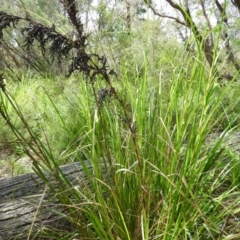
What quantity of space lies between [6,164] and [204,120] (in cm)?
273

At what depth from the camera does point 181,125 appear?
1.24m

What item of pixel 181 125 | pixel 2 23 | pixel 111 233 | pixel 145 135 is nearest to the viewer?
pixel 2 23

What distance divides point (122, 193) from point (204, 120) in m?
0.38

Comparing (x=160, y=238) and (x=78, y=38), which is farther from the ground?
(x=78, y=38)

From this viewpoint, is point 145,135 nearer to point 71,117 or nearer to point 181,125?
point 181,125

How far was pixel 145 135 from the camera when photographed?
53.4 inches

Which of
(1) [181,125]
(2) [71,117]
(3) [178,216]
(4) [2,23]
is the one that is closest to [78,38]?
(4) [2,23]

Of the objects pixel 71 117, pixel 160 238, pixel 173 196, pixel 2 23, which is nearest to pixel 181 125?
pixel 173 196

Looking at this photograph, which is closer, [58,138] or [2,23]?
[2,23]

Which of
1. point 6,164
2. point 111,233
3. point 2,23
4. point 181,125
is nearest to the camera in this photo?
point 2,23

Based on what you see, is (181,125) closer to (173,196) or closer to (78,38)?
(173,196)

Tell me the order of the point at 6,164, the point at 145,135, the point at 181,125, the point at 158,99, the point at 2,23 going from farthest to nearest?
1. the point at 6,164
2. the point at 158,99
3. the point at 145,135
4. the point at 181,125
5. the point at 2,23

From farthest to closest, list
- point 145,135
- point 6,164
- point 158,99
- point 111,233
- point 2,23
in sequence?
point 6,164 → point 158,99 → point 145,135 → point 111,233 → point 2,23

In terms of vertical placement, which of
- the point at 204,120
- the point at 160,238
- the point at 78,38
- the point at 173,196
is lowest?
the point at 160,238
